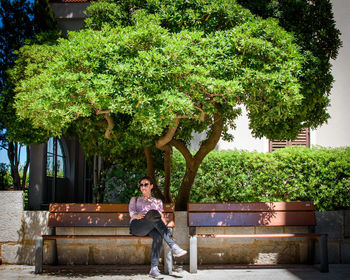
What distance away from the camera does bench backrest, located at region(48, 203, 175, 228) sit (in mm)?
6719

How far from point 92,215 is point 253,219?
2.74 metres

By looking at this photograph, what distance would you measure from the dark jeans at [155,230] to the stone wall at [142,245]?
86 cm

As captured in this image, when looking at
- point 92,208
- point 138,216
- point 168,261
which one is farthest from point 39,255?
point 168,261

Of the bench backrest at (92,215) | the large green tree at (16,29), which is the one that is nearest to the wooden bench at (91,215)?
the bench backrest at (92,215)

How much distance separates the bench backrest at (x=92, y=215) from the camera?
672 cm

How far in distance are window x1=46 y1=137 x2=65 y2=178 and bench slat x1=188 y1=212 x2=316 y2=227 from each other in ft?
19.8

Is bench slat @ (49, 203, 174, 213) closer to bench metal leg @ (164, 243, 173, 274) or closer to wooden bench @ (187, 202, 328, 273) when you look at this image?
bench metal leg @ (164, 243, 173, 274)

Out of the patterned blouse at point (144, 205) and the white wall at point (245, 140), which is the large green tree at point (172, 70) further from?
the white wall at point (245, 140)

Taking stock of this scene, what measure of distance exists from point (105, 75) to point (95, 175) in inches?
241

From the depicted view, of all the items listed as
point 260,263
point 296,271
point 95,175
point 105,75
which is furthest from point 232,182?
point 105,75

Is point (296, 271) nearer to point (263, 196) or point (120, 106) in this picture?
point (263, 196)

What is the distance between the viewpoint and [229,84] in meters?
5.60

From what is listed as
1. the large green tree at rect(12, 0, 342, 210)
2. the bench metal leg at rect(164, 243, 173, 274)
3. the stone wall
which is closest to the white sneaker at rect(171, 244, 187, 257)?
the bench metal leg at rect(164, 243, 173, 274)

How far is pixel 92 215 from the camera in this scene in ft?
22.2
